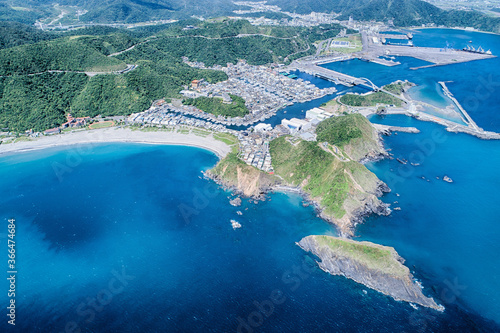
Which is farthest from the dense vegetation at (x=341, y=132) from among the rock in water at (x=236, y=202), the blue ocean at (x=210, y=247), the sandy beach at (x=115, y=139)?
the rock in water at (x=236, y=202)

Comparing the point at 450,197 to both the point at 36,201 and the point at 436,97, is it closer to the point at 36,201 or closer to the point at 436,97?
the point at 436,97

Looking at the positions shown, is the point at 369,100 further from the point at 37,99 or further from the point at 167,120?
the point at 37,99

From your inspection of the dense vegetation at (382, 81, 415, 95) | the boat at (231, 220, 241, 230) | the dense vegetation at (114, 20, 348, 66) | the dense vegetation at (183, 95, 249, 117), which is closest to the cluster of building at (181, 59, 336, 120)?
the dense vegetation at (183, 95, 249, 117)

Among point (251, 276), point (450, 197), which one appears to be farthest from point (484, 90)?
point (251, 276)

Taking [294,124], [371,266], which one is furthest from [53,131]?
[371,266]

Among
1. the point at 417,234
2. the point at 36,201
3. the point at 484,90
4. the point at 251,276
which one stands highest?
the point at 484,90

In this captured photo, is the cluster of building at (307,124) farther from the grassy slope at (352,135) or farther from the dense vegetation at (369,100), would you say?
the dense vegetation at (369,100)
